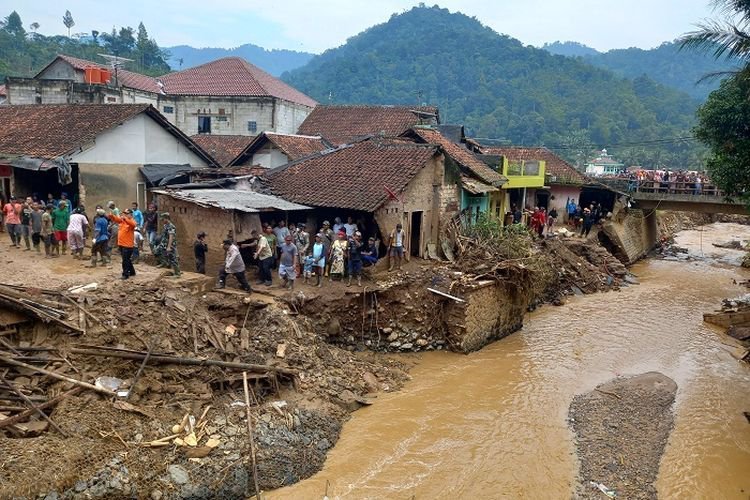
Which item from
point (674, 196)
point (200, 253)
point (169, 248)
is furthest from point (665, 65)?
point (169, 248)

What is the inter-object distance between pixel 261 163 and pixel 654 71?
442ft

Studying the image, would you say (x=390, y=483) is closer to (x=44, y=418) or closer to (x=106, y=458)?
(x=106, y=458)

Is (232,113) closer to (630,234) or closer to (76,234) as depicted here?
(76,234)

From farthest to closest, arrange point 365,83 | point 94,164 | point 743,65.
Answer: point 365,83
point 94,164
point 743,65

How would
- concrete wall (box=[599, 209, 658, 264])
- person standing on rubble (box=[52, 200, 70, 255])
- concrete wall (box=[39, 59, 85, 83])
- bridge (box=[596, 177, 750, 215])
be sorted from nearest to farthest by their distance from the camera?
1. person standing on rubble (box=[52, 200, 70, 255])
2. bridge (box=[596, 177, 750, 215])
3. concrete wall (box=[599, 209, 658, 264])
4. concrete wall (box=[39, 59, 85, 83])

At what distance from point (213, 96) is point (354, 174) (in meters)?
22.6

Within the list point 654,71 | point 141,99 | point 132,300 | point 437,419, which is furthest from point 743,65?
point 654,71

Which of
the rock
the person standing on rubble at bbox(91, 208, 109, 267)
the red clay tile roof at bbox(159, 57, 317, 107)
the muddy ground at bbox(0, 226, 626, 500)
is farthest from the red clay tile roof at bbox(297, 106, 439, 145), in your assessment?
the rock

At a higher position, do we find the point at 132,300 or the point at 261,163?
the point at 261,163

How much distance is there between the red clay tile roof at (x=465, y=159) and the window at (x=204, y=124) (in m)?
19.0

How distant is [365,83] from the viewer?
93.2 m

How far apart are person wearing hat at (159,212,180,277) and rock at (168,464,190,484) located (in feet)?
18.7

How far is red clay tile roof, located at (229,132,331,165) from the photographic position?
23.8 meters

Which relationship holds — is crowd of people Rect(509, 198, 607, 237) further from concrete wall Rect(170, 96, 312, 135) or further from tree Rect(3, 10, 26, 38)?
tree Rect(3, 10, 26, 38)
